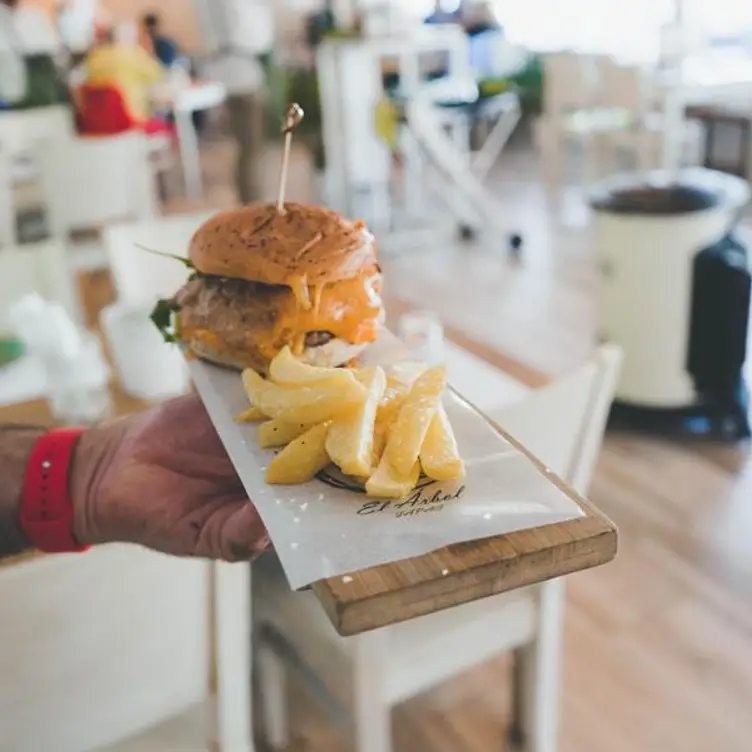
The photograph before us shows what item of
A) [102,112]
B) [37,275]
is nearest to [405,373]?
[37,275]

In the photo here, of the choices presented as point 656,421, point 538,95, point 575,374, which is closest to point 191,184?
point 538,95

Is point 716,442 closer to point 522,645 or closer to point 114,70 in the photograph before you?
→ point 522,645

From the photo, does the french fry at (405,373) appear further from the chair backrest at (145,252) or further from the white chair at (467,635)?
the chair backrest at (145,252)

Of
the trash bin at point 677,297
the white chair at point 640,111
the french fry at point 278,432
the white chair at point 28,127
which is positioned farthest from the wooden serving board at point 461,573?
the white chair at point 640,111

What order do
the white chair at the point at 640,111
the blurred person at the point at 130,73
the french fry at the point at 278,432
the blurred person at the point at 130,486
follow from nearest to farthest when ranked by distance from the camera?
the french fry at the point at 278,432 < the blurred person at the point at 130,486 < the white chair at the point at 640,111 < the blurred person at the point at 130,73

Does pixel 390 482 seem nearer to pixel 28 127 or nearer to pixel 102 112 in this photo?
pixel 102 112

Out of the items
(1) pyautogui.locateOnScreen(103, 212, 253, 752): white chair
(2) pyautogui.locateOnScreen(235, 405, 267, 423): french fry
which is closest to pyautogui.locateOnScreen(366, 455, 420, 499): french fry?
(2) pyautogui.locateOnScreen(235, 405, 267, 423): french fry
